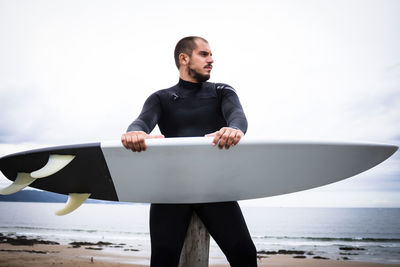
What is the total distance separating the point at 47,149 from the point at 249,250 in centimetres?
102

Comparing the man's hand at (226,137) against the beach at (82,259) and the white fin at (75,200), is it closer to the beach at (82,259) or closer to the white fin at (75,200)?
the white fin at (75,200)

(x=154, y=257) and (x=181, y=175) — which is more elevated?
(x=181, y=175)

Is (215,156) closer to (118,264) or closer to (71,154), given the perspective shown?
(71,154)

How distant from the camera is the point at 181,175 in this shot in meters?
1.37

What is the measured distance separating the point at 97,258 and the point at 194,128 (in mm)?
9658

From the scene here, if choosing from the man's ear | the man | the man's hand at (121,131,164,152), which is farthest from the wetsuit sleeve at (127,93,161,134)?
the man's ear

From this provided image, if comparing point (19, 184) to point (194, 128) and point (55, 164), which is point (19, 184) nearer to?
point (55, 164)

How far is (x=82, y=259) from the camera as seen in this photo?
31.2ft

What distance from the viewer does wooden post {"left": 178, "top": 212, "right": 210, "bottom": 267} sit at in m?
1.53

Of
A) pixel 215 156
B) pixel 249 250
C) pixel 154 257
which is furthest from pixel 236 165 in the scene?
pixel 154 257

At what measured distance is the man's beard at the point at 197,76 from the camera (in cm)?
168

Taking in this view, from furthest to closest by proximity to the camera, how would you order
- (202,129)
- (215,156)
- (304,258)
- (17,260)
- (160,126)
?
(304,258) → (17,260) → (160,126) → (202,129) → (215,156)

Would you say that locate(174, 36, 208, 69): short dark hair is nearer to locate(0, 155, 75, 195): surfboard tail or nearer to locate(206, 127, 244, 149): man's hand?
locate(206, 127, 244, 149): man's hand

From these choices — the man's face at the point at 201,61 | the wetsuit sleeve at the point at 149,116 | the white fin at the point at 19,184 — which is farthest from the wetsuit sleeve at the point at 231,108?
the white fin at the point at 19,184
